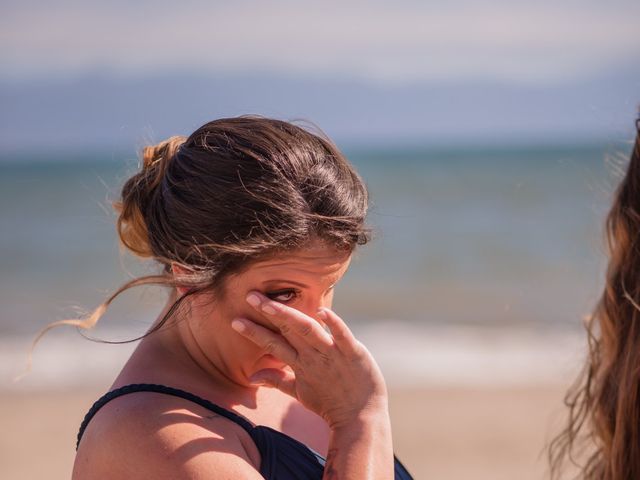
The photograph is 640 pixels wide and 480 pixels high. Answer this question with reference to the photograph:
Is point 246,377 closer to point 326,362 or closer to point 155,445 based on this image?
point 326,362

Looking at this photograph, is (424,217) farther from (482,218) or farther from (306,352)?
(306,352)

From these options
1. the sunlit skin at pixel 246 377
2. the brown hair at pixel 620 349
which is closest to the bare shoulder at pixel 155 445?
the sunlit skin at pixel 246 377

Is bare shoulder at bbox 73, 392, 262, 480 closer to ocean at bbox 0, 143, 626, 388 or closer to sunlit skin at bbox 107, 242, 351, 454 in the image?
sunlit skin at bbox 107, 242, 351, 454

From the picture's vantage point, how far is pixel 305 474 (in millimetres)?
2326

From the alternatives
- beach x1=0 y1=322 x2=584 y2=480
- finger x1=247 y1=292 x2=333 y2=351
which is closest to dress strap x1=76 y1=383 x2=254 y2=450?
finger x1=247 y1=292 x2=333 y2=351

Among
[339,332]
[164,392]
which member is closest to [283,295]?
[339,332]

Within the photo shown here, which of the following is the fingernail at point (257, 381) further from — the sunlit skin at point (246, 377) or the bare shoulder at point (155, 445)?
the bare shoulder at point (155, 445)

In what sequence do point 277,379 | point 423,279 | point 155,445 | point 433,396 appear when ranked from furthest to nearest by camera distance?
1. point 423,279
2. point 433,396
3. point 277,379
4. point 155,445

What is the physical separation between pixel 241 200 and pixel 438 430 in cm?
673

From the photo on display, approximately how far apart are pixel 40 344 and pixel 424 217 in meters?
18.1

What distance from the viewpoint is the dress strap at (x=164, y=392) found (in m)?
2.17

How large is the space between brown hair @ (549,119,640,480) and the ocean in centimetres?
29

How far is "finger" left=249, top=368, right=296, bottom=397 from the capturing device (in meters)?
2.41

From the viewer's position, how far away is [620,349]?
2.70 meters
